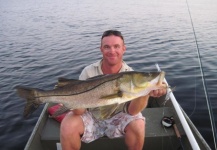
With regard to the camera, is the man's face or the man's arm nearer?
the man's arm

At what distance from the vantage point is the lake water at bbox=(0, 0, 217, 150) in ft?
28.0

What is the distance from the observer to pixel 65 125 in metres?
4.07

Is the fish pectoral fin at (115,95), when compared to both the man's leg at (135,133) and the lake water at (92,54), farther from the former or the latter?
the lake water at (92,54)

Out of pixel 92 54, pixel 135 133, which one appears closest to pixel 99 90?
pixel 135 133

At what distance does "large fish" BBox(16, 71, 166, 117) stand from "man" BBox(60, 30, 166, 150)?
22.1 inches

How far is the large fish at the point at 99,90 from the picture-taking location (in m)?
3.34

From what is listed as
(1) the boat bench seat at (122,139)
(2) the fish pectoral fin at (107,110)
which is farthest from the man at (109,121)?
(1) the boat bench seat at (122,139)

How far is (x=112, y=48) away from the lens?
4.26 metres

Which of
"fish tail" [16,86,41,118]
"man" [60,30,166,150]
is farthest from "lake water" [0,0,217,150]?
"fish tail" [16,86,41,118]

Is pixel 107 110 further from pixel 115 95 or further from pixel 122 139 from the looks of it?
pixel 122 139

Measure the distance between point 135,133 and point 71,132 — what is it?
3.33 feet

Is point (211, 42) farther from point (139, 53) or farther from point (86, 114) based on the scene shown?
point (86, 114)

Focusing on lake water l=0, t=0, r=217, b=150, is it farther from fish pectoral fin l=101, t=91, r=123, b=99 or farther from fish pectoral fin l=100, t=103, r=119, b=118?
fish pectoral fin l=101, t=91, r=123, b=99

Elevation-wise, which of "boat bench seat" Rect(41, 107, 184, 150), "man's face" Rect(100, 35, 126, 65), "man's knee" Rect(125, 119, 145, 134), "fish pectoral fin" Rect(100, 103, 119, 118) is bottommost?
"boat bench seat" Rect(41, 107, 184, 150)
